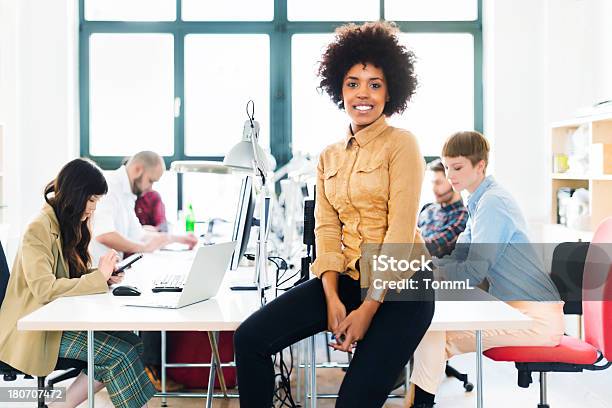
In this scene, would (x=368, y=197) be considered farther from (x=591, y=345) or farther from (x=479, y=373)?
(x=591, y=345)

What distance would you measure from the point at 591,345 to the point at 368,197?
1056mm

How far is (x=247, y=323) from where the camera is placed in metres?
2.11

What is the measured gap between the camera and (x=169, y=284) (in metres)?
2.82

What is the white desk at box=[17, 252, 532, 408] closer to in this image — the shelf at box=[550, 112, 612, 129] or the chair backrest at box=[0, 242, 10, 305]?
the chair backrest at box=[0, 242, 10, 305]

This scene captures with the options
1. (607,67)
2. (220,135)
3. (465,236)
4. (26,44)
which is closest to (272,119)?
(220,135)

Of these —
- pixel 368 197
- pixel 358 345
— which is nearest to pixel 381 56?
pixel 368 197

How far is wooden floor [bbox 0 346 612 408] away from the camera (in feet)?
11.3

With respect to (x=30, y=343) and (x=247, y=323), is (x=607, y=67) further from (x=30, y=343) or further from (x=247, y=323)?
(x=30, y=343)

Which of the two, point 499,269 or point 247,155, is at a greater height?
point 247,155

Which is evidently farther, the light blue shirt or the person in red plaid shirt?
the person in red plaid shirt

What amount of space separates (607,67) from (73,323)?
3998mm

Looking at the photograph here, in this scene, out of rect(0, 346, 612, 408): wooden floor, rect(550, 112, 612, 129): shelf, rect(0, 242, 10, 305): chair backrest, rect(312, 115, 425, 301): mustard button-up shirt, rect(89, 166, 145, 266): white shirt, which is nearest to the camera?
rect(312, 115, 425, 301): mustard button-up shirt

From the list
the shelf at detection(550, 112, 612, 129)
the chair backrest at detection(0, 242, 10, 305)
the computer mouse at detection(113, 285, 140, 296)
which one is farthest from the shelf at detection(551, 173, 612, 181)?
the chair backrest at detection(0, 242, 10, 305)

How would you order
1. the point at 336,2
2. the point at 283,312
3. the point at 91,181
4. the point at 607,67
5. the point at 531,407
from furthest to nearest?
the point at 336,2
the point at 607,67
the point at 531,407
the point at 91,181
the point at 283,312
